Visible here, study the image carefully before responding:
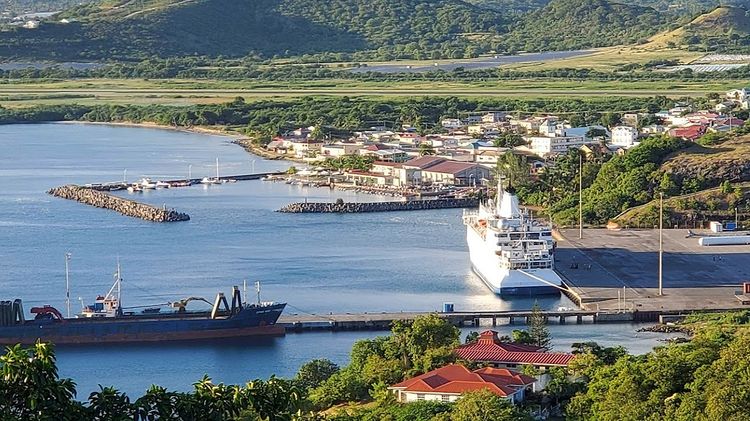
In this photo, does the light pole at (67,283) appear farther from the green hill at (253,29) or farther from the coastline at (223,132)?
the green hill at (253,29)

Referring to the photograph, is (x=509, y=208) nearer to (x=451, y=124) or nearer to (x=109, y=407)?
(x=109, y=407)

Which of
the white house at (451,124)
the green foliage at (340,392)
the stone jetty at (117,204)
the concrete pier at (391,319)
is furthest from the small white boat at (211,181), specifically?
the green foliage at (340,392)

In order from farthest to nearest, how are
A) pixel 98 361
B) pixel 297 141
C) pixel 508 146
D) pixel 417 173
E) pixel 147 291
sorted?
1. pixel 297 141
2. pixel 508 146
3. pixel 417 173
4. pixel 147 291
5. pixel 98 361

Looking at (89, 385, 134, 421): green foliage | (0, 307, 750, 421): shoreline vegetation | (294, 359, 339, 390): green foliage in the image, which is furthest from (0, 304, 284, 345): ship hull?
(89, 385, 134, 421): green foliage

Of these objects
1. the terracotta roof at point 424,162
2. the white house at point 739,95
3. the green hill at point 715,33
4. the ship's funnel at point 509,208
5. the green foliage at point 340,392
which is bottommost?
the green foliage at point 340,392

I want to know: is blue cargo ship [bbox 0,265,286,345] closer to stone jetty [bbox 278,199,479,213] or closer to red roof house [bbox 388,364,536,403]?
red roof house [bbox 388,364,536,403]

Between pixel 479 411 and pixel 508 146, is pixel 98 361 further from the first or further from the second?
pixel 508 146

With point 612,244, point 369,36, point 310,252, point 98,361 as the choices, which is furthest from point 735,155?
point 369,36
